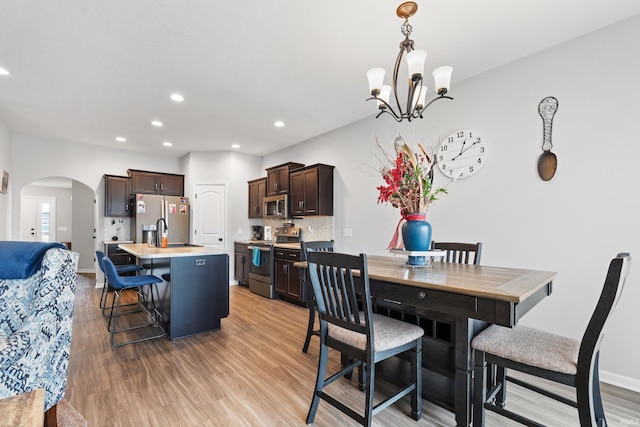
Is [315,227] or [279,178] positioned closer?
[315,227]

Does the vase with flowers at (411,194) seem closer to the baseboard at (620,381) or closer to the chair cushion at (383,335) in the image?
the chair cushion at (383,335)

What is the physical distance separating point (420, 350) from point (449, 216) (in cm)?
188

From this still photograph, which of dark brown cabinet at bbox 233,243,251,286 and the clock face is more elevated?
the clock face

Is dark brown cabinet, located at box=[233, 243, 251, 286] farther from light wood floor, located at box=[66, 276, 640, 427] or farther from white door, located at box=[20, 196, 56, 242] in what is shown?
white door, located at box=[20, 196, 56, 242]

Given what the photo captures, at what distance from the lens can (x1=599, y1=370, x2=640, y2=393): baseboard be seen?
2195mm

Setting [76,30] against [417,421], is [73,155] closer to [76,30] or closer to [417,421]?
[76,30]

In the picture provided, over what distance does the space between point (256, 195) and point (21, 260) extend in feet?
15.3

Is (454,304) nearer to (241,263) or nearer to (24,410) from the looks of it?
(24,410)

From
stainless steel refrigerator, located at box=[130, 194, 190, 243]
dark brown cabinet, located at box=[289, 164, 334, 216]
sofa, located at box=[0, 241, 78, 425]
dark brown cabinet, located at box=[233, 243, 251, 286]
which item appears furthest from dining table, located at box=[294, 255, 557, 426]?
stainless steel refrigerator, located at box=[130, 194, 190, 243]

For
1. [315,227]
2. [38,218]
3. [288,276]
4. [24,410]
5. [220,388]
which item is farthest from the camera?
[38,218]

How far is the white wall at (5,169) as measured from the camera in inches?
174

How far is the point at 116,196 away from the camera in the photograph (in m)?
5.85

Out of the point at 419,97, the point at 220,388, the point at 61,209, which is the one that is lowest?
the point at 220,388

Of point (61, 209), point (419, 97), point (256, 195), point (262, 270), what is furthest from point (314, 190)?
point (61, 209)
